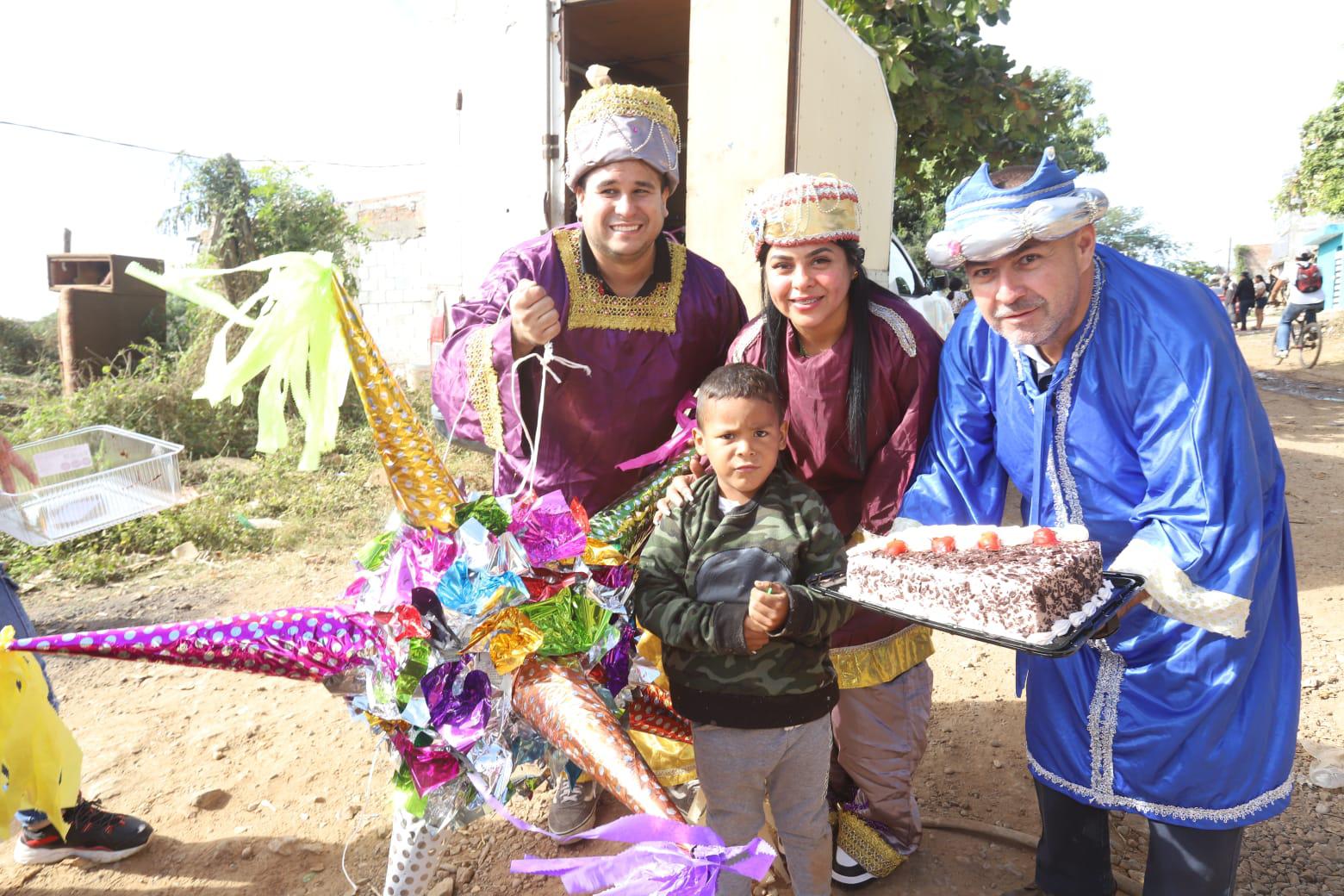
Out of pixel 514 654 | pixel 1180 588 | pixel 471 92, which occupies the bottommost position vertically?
pixel 514 654

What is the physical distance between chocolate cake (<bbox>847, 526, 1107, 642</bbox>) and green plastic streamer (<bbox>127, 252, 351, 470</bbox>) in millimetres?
1266

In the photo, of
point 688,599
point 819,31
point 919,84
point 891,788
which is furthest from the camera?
point 919,84

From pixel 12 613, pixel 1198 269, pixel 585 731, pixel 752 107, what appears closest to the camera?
pixel 585 731

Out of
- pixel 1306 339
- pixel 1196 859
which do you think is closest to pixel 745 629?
pixel 1196 859

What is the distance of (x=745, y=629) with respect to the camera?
76.1 inches

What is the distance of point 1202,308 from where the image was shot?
1.85 metres

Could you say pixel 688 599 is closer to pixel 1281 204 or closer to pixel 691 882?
pixel 691 882

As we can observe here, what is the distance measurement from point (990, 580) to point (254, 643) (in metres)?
1.54

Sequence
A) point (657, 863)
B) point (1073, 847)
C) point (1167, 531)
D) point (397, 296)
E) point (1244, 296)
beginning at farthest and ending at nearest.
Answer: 1. point (1244, 296)
2. point (397, 296)
3. point (1073, 847)
4. point (1167, 531)
5. point (657, 863)

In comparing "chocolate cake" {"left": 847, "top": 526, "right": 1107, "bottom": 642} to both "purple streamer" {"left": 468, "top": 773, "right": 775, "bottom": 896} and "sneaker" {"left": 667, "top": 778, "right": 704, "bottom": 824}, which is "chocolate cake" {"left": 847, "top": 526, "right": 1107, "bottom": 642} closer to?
"purple streamer" {"left": 468, "top": 773, "right": 775, "bottom": 896}

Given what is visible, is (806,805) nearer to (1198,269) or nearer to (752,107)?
(752,107)

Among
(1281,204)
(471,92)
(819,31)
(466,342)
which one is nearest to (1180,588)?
(466,342)

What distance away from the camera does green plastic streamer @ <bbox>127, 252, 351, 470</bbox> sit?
182 centimetres

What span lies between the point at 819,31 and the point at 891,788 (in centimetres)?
401
